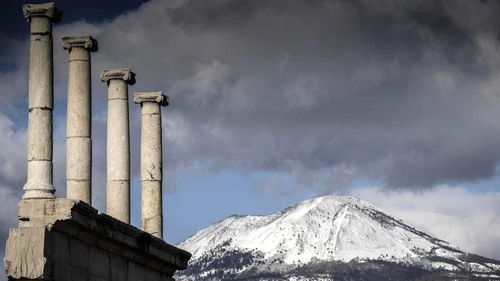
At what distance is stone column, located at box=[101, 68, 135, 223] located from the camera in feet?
116

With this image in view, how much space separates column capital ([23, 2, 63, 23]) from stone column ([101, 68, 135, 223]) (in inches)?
224

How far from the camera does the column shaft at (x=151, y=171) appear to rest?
37.9 metres

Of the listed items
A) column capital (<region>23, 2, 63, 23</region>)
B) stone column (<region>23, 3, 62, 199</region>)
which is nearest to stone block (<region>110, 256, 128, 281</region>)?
stone column (<region>23, 3, 62, 199</region>)

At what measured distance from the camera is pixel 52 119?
29.4 metres

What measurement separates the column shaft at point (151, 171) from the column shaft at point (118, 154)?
222 cm

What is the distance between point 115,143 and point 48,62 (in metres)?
6.46

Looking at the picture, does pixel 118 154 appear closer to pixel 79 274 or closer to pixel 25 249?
pixel 79 274

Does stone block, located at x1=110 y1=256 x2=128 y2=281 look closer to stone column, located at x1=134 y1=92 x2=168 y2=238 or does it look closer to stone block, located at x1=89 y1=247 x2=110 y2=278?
stone block, located at x1=89 y1=247 x2=110 y2=278

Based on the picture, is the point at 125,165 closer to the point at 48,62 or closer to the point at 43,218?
the point at 48,62

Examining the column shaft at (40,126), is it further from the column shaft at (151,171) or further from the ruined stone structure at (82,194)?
the column shaft at (151,171)

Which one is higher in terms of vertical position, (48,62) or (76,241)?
(48,62)

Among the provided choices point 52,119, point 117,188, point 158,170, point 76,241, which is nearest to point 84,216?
point 76,241

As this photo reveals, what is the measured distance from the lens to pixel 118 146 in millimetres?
35562

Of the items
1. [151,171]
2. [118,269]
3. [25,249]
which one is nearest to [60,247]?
[25,249]
